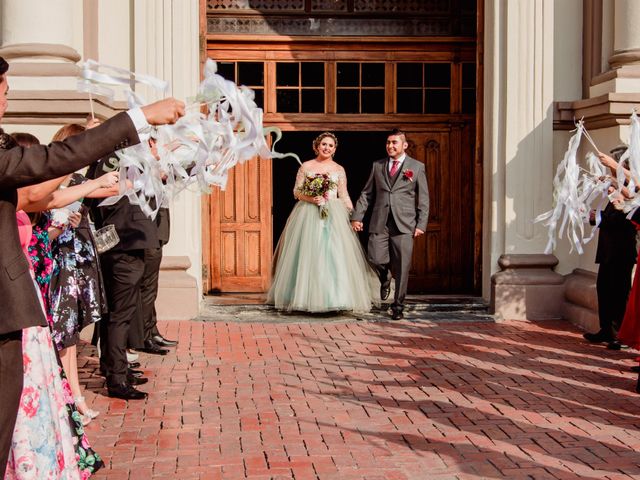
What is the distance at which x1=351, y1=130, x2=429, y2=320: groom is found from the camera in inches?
444

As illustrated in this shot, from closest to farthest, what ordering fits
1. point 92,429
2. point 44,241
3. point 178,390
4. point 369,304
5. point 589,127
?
point 44,241
point 92,429
point 178,390
point 589,127
point 369,304

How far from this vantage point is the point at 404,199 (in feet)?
37.3

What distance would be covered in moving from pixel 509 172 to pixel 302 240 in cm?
250

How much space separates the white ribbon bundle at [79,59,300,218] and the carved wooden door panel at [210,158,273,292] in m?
7.86

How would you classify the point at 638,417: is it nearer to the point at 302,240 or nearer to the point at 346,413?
the point at 346,413

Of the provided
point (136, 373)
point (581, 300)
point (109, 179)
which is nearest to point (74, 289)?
point (136, 373)

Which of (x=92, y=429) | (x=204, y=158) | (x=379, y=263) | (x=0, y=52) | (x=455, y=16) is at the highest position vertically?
(x=455, y=16)

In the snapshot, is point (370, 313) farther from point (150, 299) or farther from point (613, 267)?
point (150, 299)

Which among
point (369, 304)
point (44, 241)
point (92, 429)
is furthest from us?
point (369, 304)

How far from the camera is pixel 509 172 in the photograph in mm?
11352

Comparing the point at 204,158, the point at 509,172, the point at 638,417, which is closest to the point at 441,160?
the point at 509,172

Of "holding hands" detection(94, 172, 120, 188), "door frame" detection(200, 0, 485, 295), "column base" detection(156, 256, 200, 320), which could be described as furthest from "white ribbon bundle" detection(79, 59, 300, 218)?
"door frame" detection(200, 0, 485, 295)

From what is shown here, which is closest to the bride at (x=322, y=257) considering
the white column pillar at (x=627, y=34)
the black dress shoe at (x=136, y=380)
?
the white column pillar at (x=627, y=34)

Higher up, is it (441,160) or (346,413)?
(441,160)
